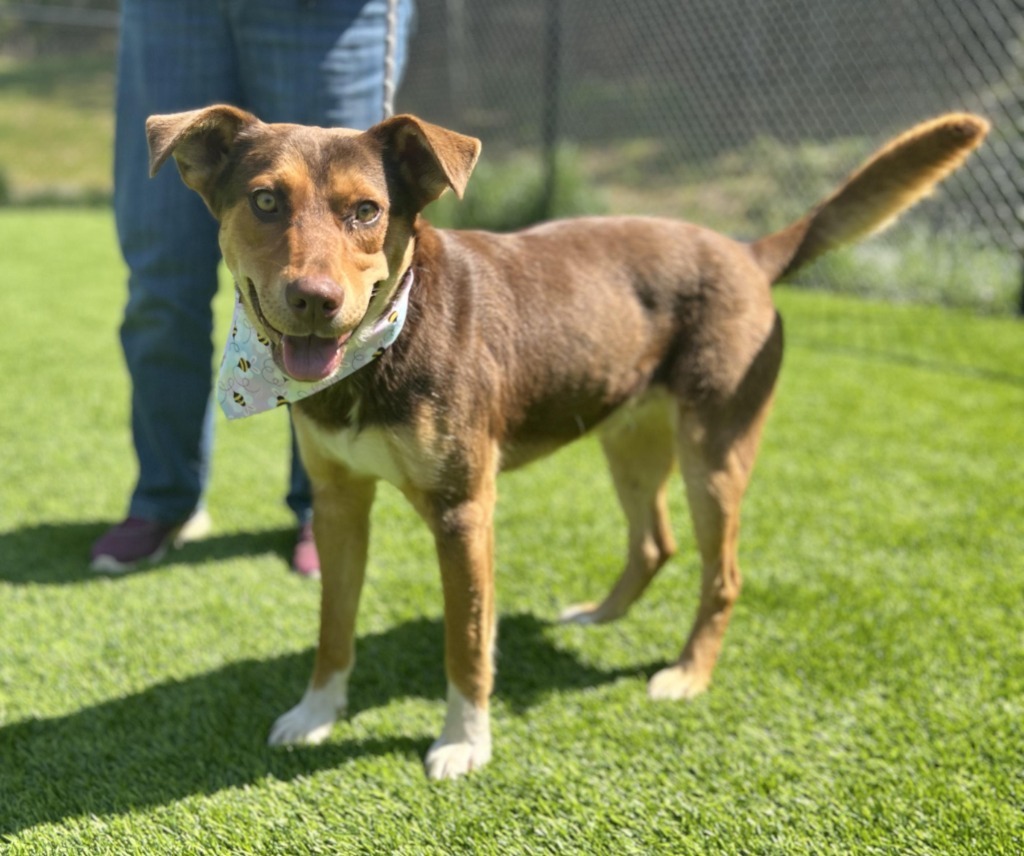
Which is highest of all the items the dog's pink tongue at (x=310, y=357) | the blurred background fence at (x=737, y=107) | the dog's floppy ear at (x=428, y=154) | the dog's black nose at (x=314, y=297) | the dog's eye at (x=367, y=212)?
the dog's floppy ear at (x=428, y=154)

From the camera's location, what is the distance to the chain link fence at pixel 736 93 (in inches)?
311

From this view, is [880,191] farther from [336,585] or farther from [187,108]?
[187,108]

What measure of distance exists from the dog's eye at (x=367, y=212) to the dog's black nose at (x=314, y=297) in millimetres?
265

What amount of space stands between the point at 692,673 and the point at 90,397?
395 centimetres

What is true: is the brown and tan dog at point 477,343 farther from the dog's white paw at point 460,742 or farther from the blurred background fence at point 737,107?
the blurred background fence at point 737,107

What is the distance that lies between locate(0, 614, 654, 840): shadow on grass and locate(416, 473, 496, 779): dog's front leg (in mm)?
151


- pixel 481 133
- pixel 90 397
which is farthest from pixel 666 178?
pixel 90 397

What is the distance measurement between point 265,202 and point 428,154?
43 cm

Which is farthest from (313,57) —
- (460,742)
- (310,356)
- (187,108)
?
(460,742)

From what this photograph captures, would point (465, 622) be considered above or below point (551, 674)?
above

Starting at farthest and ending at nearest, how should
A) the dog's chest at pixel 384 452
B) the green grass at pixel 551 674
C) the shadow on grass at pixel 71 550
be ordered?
the shadow on grass at pixel 71 550, the dog's chest at pixel 384 452, the green grass at pixel 551 674

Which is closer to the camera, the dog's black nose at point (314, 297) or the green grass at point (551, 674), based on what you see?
the dog's black nose at point (314, 297)

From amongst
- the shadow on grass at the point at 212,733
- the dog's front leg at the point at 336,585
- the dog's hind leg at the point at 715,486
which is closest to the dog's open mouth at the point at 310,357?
the dog's front leg at the point at 336,585

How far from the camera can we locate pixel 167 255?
351 centimetres
